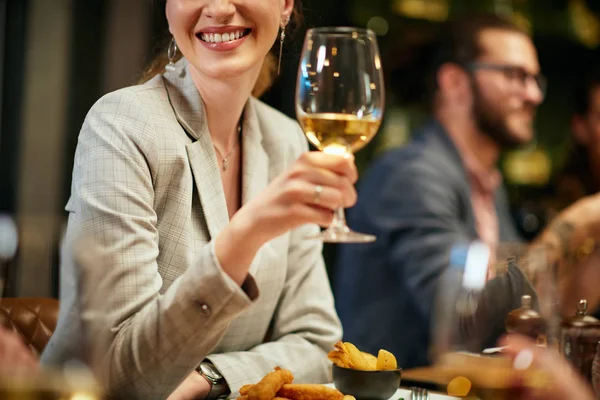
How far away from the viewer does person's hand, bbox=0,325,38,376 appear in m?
0.59

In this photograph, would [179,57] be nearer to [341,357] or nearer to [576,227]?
[341,357]

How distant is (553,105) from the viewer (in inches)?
218

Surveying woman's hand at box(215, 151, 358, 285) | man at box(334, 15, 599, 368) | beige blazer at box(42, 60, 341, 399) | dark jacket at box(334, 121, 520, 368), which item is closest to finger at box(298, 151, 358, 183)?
woman's hand at box(215, 151, 358, 285)

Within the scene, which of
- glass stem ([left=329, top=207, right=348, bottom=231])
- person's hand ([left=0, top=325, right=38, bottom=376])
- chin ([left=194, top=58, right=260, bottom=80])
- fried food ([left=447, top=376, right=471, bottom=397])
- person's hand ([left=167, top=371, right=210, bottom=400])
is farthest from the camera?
chin ([left=194, top=58, right=260, bottom=80])

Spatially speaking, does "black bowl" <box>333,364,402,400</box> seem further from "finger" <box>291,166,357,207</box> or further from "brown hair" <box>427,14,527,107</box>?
"brown hair" <box>427,14,527,107</box>

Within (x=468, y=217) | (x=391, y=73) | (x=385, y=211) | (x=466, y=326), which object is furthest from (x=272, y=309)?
(x=391, y=73)

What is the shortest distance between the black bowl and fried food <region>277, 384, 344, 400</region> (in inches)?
1.9

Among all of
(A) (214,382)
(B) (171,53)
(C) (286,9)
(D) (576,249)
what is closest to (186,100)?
(B) (171,53)

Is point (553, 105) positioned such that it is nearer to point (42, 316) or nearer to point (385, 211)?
point (385, 211)

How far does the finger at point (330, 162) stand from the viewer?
96 centimetres

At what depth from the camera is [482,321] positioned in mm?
695

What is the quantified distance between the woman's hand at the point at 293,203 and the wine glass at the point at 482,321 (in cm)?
22

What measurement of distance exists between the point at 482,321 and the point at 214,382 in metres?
0.73

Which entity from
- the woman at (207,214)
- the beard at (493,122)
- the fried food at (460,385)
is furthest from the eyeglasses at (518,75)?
the fried food at (460,385)
